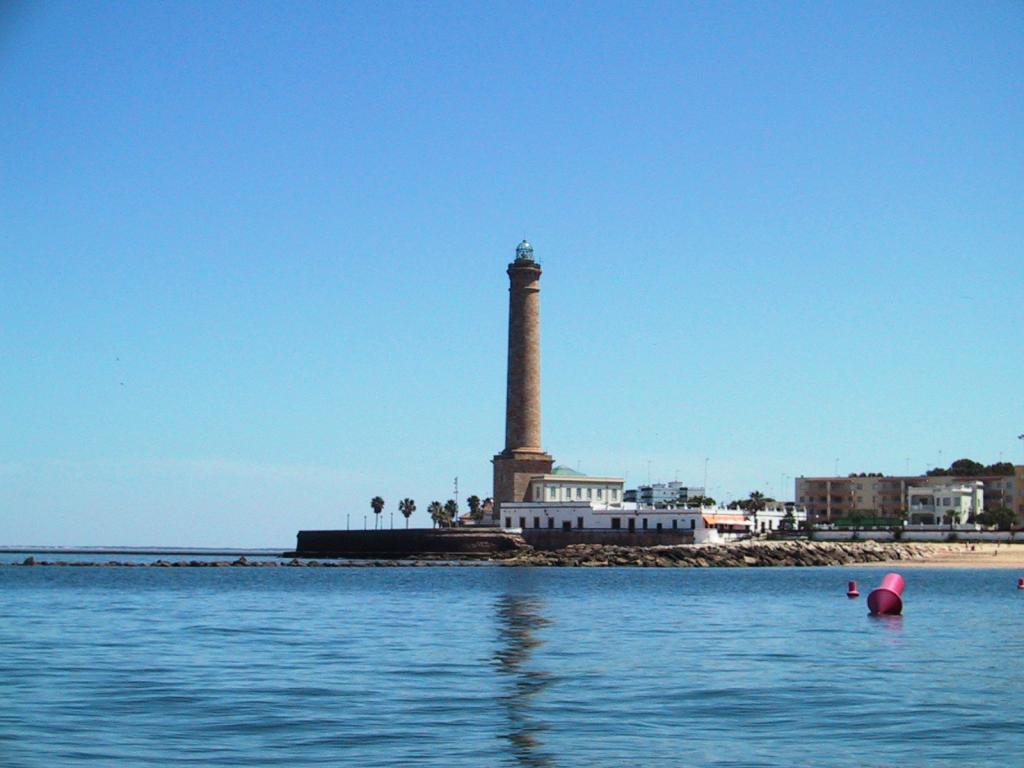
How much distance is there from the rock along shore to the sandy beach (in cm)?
129

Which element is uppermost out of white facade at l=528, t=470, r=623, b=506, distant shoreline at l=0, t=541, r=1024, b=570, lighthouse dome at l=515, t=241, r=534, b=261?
lighthouse dome at l=515, t=241, r=534, b=261

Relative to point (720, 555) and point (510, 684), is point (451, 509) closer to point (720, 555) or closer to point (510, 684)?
point (720, 555)

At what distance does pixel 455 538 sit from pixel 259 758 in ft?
336

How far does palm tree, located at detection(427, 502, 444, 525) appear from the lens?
158875 millimetres

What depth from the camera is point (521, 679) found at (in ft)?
99.8

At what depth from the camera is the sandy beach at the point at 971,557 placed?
113438 millimetres

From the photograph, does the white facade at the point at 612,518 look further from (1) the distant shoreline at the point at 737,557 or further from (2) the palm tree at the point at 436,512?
(2) the palm tree at the point at 436,512

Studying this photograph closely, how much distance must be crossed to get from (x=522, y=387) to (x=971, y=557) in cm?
3953

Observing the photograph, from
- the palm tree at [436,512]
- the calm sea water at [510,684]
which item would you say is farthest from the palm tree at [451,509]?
the calm sea water at [510,684]

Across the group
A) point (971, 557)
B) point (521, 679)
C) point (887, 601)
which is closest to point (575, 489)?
point (971, 557)

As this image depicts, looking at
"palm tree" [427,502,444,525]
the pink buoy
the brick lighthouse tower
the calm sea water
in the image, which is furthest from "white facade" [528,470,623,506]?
the pink buoy

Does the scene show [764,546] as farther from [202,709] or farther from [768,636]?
[202,709]

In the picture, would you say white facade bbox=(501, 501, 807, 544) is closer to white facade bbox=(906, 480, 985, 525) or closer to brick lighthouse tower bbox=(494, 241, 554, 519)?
brick lighthouse tower bbox=(494, 241, 554, 519)

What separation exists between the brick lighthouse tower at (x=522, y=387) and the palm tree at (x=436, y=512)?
32374mm
